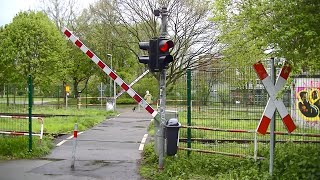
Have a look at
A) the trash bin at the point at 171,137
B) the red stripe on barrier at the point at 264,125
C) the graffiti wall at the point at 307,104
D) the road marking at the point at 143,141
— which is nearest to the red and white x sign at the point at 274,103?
the red stripe on barrier at the point at 264,125

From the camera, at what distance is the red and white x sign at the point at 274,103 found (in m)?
7.65

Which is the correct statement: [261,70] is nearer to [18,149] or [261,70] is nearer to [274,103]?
[274,103]

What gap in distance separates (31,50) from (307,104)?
37.1 m

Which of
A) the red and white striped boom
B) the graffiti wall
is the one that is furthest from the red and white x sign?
the red and white striped boom

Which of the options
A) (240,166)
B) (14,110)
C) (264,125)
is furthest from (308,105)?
(14,110)

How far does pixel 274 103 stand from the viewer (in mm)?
7695

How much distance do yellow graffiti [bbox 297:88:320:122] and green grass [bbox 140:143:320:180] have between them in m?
0.65

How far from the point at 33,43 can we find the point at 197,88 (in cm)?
3558

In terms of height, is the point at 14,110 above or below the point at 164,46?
below

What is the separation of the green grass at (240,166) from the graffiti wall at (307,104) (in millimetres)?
548

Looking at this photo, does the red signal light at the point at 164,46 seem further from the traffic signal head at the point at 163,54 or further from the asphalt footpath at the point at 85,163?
the asphalt footpath at the point at 85,163

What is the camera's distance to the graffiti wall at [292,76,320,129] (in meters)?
8.76

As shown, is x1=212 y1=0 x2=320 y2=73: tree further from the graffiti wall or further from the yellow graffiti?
the yellow graffiti

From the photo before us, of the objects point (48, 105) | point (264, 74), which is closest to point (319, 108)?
point (264, 74)
